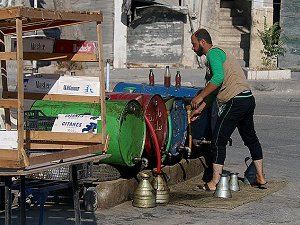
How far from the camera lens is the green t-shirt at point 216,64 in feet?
28.8

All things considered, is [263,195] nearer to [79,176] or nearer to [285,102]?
[79,176]

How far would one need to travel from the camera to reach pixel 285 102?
19.9 metres

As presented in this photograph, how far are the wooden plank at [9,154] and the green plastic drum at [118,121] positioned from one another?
2577mm

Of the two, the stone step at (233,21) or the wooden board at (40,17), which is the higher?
the stone step at (233,21)

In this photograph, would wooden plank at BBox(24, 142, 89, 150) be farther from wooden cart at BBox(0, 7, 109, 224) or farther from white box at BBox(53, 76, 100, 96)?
white box at BBox(53, 76, 100, 96)

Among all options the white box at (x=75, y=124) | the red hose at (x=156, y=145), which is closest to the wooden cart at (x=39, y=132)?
the white box at (x=75, y=124)

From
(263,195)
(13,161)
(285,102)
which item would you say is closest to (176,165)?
(263,195)

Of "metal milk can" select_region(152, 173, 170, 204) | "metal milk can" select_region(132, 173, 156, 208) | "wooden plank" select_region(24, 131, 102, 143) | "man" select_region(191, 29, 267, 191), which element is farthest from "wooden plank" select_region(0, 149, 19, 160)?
"man" select_region(191, 29, 267, 191)

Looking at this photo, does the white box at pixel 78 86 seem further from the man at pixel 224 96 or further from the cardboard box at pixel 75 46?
the man at pixel 224 96

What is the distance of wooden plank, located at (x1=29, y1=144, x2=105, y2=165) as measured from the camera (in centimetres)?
557

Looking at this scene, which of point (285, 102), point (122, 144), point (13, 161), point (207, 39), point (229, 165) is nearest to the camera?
point (13, 161)

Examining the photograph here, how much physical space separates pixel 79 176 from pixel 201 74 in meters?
19.1

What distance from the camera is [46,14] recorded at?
5.75 m

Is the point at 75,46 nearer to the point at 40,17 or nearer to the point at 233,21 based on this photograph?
the point at 40,17
